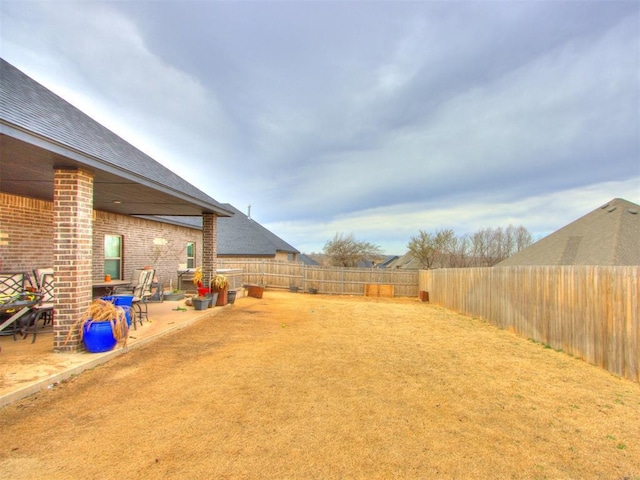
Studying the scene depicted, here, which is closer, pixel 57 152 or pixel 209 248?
pixel 57 152

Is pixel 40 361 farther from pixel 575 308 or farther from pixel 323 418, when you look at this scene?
pixel 575 308

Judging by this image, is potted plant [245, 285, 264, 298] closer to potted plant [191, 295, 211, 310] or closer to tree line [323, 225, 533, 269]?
potted plant [191, 295, 211, 310]

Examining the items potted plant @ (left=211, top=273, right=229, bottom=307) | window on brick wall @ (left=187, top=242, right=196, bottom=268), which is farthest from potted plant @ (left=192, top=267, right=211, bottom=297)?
window on brick wall @ (left=187, top=242, right=196, bottom=268)

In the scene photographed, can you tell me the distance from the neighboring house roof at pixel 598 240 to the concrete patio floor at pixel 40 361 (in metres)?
14.2

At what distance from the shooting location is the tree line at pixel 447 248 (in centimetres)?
2909

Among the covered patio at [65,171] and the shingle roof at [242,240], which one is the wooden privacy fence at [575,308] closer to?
the covered patio at [65,171]

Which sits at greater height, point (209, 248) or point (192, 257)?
point (209, 248)

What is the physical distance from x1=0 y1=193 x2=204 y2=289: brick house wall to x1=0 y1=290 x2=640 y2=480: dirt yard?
5.19 m

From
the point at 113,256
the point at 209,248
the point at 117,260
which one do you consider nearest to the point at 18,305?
the point at 209,248

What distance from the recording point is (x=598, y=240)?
1252 centimetres

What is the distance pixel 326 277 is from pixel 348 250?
11.6 m

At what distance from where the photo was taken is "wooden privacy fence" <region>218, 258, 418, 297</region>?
63.4ft

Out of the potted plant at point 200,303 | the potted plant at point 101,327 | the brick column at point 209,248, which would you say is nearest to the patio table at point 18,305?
the potted plant at point 101,327

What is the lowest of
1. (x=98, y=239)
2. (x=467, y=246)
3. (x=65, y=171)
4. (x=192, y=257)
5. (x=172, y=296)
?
(x=172, y=296)
